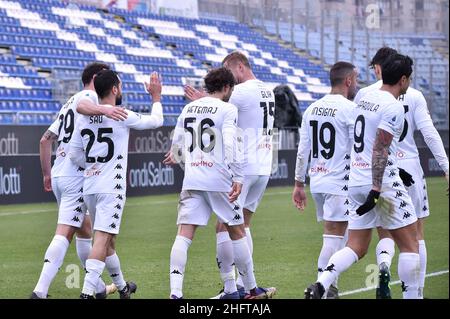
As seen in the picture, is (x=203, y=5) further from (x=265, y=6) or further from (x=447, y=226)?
(x=447, y=226)

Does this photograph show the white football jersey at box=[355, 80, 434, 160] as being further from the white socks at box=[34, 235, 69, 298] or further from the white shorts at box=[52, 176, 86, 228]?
the white socks at box=[34, 235, 69, 298]

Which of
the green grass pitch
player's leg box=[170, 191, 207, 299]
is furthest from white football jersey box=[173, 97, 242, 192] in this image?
the green grass pitch

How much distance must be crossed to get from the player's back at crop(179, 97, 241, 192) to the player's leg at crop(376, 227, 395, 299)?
4.68 feet

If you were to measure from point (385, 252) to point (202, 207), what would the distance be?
5.30 ft

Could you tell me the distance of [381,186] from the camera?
827 cm

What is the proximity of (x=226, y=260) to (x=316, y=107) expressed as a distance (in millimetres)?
1600

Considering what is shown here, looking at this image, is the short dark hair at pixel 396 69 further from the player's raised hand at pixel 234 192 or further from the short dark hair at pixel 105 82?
the short dark hair at pixel 105 82

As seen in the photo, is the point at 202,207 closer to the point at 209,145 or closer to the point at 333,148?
the point at 209,145

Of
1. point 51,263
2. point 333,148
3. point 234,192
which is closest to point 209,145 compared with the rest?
point 234,192

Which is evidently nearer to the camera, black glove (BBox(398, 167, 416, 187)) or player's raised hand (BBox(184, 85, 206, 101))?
black glove (BBox(398, 167, 416, 187))

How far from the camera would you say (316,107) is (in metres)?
9.70

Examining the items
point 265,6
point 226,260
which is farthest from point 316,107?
point 265,6

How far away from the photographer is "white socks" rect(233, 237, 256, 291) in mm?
9352

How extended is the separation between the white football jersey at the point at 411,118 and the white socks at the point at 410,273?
50.6 inches
